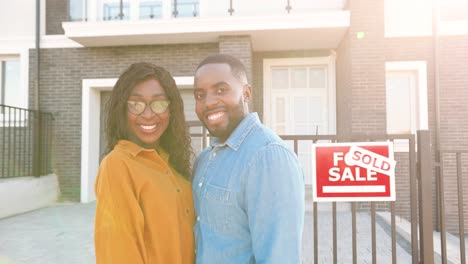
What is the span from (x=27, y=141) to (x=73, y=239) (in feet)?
14.9

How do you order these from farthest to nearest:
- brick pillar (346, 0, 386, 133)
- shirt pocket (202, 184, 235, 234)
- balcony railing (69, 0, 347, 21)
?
balcony railing (69, 0, 347, 21) → brick pillar (346, 0, 386, 133) → shirt pocket (202, 184, 235, 234)

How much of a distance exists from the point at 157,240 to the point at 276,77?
335 inches

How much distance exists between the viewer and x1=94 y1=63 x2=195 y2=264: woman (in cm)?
146

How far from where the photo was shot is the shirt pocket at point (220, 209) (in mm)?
1433

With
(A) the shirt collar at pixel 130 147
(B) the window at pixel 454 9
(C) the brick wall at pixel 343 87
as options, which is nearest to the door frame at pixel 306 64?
(C) the brick wall at pixel 343 87

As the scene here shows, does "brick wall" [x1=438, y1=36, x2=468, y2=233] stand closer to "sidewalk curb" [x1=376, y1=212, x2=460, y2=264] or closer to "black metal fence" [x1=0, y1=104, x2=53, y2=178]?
"sidewalk curb" [x1=376, y1=212, x2=460, y2=264]

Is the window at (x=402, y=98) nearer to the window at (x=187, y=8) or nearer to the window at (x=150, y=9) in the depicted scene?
the window at (x=187, y=8)

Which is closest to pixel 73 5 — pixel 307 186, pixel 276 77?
pixel 276 77

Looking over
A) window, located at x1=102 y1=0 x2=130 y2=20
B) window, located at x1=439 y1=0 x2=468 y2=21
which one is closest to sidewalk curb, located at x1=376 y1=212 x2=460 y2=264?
window, located at x1=439 y1=0 x2=468 y2=21

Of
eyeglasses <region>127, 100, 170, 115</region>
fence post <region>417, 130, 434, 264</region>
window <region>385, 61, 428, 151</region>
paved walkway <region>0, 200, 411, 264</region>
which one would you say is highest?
window <region>385, 61, 428, 151</region>

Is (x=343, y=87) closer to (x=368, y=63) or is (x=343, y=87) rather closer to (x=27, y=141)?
(x=368, y=63)

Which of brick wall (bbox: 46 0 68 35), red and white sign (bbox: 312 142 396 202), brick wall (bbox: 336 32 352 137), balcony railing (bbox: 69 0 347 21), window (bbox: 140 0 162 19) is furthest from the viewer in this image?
brick wall (bbox: 46 0 68 35)

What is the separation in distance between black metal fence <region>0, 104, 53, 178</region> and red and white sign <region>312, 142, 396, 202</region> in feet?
27.6

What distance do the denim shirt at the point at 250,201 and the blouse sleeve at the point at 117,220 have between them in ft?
0.91
